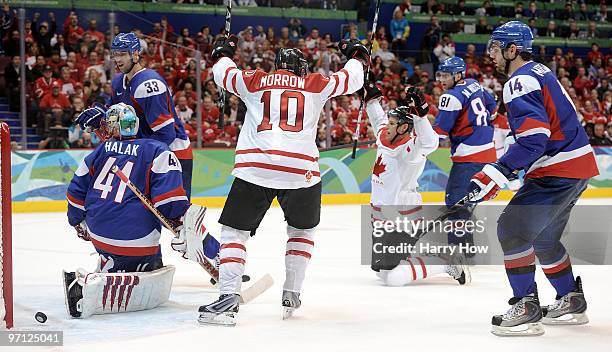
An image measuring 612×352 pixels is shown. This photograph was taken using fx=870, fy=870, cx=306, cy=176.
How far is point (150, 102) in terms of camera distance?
5004 millimetres

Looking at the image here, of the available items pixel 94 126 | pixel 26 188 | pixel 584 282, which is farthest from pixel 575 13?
pixel 94 126

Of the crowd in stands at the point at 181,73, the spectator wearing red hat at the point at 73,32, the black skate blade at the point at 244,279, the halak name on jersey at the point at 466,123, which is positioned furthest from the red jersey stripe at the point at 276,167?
the spectator wearing red hat at the point at 73,32

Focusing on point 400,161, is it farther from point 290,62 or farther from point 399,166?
point 290,62

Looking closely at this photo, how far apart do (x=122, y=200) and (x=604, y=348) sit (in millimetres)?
2336

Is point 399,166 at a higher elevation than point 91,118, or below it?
below

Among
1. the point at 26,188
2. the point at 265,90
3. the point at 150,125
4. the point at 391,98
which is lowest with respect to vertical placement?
the point at 26,188

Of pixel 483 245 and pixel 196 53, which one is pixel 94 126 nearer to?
pixel 483 245

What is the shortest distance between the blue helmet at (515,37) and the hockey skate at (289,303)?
5.06 feet

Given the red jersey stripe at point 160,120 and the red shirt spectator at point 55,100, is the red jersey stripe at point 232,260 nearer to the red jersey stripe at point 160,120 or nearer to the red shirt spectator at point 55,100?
the red jersey stripe at point 160,120

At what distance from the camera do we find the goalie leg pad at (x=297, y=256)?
4.32 m

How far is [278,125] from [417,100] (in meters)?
1.44

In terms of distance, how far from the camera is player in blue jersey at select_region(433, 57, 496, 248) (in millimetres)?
6059

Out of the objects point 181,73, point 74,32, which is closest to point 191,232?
point 181,73

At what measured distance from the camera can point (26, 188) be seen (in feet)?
31.2
